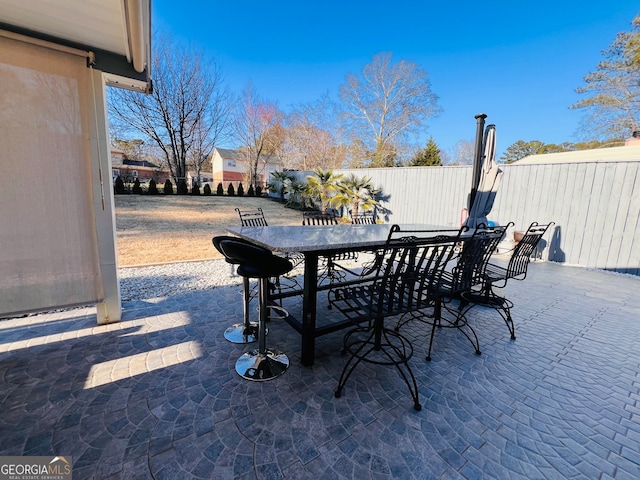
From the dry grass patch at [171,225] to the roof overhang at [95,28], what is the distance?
11.0 ft

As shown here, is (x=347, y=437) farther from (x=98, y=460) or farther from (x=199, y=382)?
(x=98, y=460)

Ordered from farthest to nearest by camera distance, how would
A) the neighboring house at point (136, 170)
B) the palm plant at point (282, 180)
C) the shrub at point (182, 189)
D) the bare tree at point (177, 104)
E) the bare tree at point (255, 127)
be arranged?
the bare tree at point (255, 127) < the neighboring house at point (136, 170) < the shrub at point (182, 189) < the bare tree at point (177, 104) < the palm plant at point (282, 180)

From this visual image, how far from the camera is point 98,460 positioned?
1305mm

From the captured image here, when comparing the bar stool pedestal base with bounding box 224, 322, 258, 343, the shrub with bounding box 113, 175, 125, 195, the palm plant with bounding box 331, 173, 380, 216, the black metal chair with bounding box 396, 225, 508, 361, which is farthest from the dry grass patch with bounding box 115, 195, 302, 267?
the black metal chair with bounding box 396, 225, 508, 361

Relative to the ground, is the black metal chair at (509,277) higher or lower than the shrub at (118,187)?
lower

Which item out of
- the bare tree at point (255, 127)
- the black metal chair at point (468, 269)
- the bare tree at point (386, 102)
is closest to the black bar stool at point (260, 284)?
the black metal chair at point (468, 269)

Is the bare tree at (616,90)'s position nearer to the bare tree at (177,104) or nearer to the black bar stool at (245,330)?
the black bar stool at (245,330)

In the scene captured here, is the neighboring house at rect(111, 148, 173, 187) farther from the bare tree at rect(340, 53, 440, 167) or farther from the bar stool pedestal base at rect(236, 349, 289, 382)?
the bar stool pedestal base at rect(236, 349, 289, 382)

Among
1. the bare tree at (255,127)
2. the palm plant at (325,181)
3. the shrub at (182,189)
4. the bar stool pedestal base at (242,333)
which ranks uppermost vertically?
the bare tree at (255,127)

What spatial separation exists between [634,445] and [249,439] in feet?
6.93

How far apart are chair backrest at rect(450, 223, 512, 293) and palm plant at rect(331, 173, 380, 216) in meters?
7.07

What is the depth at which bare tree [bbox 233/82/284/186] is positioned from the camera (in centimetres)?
1903

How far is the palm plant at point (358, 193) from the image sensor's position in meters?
9.66

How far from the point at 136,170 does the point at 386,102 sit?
22758mm
